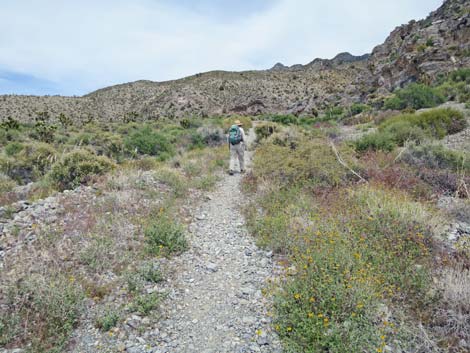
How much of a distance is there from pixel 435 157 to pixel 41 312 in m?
10.3

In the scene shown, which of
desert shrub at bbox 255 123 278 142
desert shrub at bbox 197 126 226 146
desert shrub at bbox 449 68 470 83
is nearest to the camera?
desert shrub at bbox 197 126 226 146

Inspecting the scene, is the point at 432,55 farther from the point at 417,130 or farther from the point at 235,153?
the point at 235,153

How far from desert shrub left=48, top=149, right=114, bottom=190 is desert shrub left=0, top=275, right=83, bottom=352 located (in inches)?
205

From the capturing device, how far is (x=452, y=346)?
2.69 m

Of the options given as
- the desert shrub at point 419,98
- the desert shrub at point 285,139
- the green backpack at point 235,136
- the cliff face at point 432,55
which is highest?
the cliff face at point 432,55

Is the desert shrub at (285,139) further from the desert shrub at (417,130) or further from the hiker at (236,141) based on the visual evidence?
the hiker at (236,141)

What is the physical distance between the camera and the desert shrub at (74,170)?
27.1 feet

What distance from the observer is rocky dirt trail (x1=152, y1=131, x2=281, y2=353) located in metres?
3.00

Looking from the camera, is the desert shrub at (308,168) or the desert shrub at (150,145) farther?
the desert shrub at (150,145)

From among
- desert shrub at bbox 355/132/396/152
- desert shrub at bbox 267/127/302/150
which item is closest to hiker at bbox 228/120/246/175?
desert shrub at bbox 267/127/302/150

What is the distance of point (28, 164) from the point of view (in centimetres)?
1281

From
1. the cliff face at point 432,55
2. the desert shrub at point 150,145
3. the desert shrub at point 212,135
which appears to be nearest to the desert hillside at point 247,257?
the desert shrub at point 150,145

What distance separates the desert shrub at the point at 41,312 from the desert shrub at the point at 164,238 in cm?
135

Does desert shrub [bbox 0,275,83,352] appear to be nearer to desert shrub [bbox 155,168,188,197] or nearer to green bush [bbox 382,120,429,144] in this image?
desert shrub [bbox 155,168,188,197]
